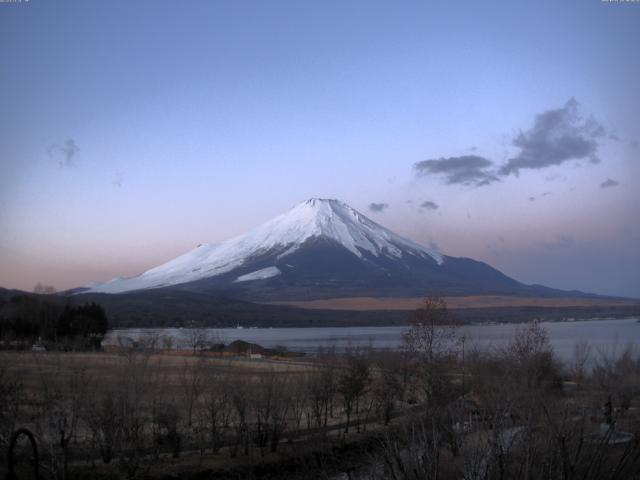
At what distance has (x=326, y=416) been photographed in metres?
24.2

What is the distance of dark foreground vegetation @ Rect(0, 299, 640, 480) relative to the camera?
12008 millimetres

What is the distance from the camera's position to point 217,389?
23.3 metres

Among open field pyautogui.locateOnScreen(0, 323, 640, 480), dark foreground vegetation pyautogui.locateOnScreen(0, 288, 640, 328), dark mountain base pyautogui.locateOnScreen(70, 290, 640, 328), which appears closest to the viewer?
open field pyautogui.locateOnScreen(0, 323, 640, 480)

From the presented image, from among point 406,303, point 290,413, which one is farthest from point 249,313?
point 290,413

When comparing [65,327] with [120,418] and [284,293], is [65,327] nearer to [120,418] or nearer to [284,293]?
[120,418]

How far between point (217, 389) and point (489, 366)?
12666 millimetres

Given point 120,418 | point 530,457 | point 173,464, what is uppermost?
point 530,457

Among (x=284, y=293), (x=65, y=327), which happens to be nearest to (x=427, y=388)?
(x=65, y=327)

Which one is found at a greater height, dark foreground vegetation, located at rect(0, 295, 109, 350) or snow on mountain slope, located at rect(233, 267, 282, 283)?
snow on mountain slope, located at rect(233, 267, 282, 283)

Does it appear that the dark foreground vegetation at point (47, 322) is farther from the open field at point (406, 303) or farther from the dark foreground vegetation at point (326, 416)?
the open field at point (406, 303)

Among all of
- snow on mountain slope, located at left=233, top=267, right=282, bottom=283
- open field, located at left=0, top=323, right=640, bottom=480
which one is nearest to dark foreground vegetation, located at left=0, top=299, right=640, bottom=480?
Result: open field, located at left=0, top=323, right=640, bottom=480

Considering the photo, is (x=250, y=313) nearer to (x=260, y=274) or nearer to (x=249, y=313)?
(x=249, y=313)

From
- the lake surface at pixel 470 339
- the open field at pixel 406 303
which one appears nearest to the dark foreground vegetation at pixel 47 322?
the lake surface at pixel 470 339

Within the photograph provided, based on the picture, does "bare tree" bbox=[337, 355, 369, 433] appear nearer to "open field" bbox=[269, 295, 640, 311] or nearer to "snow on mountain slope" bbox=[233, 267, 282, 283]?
"open field" bbox=[269, 295, 640, 311]
